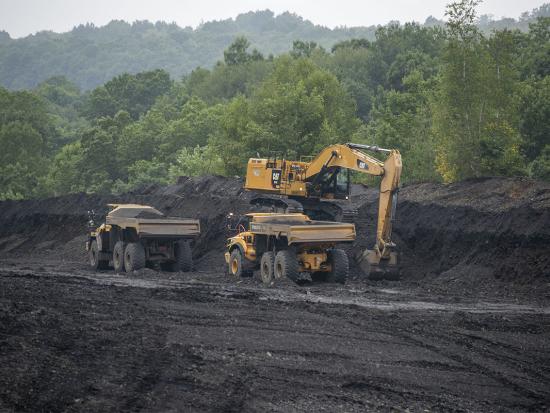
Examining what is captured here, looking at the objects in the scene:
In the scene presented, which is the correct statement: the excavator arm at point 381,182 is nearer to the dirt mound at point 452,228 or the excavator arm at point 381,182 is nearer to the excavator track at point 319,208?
the excavator track at point 319,208

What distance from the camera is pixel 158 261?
28.2 m

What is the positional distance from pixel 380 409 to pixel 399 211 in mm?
21464

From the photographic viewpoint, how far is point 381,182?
76.7 ft

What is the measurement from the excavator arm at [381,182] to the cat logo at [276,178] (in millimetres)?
1506

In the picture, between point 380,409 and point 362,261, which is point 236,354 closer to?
point 380,409

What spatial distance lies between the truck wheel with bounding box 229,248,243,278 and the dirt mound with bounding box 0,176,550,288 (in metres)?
4.53

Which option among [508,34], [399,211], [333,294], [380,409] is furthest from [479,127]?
[380,409]

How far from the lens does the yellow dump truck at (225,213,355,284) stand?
73.9 ft

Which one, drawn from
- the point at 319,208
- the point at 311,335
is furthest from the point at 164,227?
the point at 311,335

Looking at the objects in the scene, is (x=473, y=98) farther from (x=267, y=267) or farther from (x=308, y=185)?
(x=267, y=267)

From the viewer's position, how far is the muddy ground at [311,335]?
10297 millimetres

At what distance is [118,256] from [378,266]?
8.65 m

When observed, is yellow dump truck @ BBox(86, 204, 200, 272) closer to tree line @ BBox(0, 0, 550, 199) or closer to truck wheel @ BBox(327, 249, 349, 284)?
truck wheel @ BBox(327, 249, 349, 284)

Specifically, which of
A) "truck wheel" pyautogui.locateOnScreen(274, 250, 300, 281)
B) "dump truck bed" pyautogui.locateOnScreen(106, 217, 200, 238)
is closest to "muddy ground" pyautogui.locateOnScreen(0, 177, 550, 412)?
"truck wheel" pyautogui.locateOnScreen(274, 250, 300, 281)
